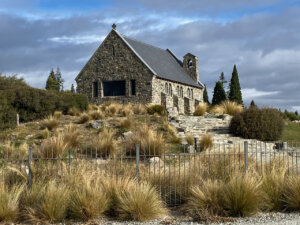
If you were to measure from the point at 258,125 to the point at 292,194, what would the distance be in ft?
36.2

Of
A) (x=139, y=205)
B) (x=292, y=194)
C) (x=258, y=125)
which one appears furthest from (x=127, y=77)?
(x=139, y=205)

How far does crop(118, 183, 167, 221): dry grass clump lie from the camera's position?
7.96 metres

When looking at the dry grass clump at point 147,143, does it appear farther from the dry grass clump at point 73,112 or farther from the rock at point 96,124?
the dry grass clump at point 73,112

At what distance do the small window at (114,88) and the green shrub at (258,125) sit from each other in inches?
543

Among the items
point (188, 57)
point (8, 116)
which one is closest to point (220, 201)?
point (8, 116)

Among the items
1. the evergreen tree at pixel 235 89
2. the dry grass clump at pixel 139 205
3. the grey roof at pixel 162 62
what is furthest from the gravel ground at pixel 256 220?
the evergreen tree at pixel 235 89

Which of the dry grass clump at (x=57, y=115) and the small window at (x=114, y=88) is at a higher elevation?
the small window at (x=114, y=88)

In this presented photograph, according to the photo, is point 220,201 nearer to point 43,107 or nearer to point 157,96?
point 43,107

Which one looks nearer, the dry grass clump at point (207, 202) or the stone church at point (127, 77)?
the dry grass clump at point (207, 202)

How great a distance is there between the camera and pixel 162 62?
36.2m

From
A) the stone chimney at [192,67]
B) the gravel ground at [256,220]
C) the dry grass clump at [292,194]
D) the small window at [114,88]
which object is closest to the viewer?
the gravel ground at [256,220]

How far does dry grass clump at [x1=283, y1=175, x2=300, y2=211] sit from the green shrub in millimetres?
10629

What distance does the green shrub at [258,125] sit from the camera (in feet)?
63.2

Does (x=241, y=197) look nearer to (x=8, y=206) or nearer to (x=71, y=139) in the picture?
(x=8, y=206)
